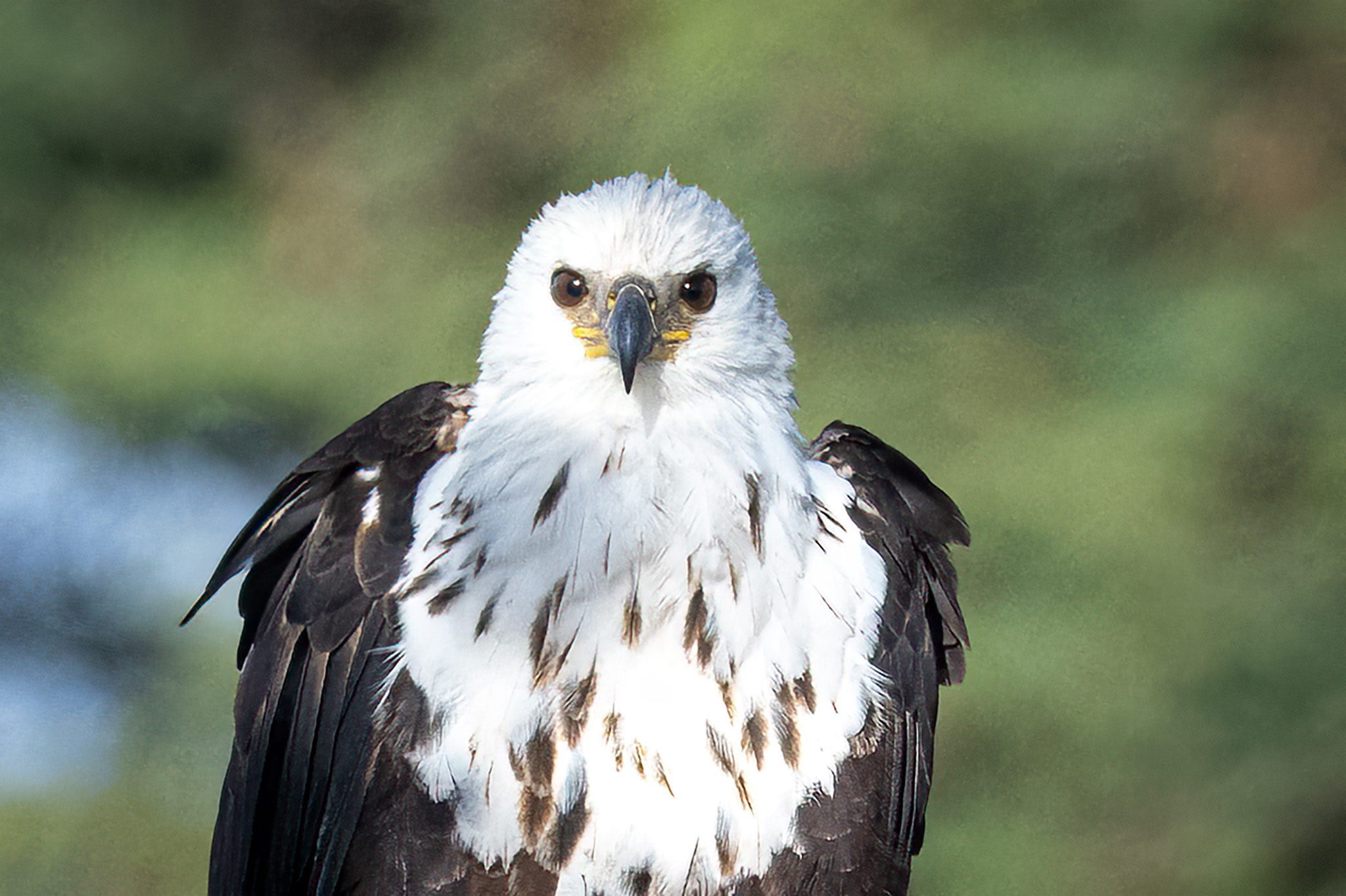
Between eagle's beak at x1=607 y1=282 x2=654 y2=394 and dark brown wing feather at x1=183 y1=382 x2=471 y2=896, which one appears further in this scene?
dark brown wing feather at x1=183 y1=382 x2=471 y2=896

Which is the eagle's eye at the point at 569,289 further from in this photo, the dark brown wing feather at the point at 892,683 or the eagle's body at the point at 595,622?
the dark brown wing feather at the point at 892,683

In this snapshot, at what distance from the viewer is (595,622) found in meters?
2.19

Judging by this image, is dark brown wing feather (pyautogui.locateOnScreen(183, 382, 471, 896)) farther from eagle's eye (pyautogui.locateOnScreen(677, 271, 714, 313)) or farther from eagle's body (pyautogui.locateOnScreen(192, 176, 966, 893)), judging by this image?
eagle's eye (pyautogui.locateOnScreen(677, 271, 714, 313))

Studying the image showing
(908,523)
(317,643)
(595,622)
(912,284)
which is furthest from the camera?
(912,284)

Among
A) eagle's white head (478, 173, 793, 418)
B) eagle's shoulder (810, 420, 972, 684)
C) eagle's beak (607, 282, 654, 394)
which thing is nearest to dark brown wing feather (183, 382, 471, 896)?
eagle's white head (478, 173, 793, 418)

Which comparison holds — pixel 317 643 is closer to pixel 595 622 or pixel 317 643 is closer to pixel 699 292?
pixel 595 622

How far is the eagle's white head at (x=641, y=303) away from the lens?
7.61 ft

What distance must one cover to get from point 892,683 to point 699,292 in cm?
79

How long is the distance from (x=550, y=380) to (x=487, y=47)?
149 inches

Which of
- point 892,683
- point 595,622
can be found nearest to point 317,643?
point 595,622

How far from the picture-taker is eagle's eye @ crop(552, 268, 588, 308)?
236 centimetres

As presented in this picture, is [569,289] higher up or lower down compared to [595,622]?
higher up

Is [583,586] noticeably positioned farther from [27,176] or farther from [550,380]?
[27,176]

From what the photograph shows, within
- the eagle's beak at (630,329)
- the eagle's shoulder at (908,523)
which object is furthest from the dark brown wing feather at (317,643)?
the eagle's shoulder at (908,523)
